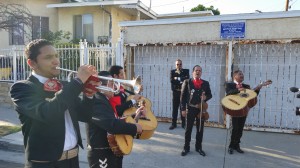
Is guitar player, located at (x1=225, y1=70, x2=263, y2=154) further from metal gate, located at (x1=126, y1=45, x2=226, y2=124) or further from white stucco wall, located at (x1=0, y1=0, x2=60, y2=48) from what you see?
white stucco wall, located at (x1=0, y1=0, x2=60, y2=48)

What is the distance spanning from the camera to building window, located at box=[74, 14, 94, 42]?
15.1 meters

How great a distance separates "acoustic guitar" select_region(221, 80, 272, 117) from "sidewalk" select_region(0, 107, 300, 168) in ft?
2.96

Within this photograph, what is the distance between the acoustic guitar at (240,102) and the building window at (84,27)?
10.7 metres

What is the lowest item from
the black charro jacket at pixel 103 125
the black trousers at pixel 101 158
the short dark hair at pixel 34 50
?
the black trousers at pixel 101 158

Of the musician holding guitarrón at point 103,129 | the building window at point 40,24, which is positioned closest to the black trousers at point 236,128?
the musician holding guitarrón at point 103,129

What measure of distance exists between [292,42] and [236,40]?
49.5 inches

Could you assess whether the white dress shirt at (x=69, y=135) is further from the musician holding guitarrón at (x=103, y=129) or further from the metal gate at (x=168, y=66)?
the metal gate at (x=168, y=66)

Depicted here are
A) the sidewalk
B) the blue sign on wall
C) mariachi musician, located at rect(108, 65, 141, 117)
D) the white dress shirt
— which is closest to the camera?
A: the white dress shirt

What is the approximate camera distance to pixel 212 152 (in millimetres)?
6020

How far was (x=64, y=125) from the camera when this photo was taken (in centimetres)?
239

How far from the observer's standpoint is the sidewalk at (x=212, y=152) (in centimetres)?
541

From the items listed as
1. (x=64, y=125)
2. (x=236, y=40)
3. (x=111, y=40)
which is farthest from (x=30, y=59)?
(x=111, y=40)

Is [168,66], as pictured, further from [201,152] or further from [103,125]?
[103,125]

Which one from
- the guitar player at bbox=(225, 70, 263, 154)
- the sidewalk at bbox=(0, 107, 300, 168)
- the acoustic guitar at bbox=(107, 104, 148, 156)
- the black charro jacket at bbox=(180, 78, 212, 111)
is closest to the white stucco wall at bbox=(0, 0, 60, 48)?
the sidewalk at bbox=(0, 107, 300, 168)
